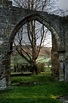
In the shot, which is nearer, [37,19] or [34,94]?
[34,94]

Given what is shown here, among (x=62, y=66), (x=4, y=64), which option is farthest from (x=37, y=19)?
(x=4, y=64)

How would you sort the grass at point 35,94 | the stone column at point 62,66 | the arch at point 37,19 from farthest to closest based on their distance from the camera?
the stone column at point 62,66 < the arch at point 37,19 < the grass at point 35,94

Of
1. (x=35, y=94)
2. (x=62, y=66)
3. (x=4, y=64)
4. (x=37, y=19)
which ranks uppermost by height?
(x=37, y=19)

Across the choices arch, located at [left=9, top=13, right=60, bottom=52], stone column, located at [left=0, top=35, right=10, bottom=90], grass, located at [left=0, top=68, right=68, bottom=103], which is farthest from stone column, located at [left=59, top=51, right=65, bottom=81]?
stone column, located at [left=0, top=35, right=10, bottom=90]

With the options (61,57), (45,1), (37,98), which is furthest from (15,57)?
(37,98)

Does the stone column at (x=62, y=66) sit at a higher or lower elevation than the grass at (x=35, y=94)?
higher

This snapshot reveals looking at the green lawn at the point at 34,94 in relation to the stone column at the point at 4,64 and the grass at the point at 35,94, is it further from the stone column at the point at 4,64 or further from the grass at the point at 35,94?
the stone column at the point at 4,64

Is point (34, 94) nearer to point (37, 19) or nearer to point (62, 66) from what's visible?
point (62, 66)

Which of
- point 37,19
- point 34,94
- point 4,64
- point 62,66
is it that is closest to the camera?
point 34,94

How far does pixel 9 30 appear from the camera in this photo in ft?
33.7

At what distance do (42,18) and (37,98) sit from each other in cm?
494

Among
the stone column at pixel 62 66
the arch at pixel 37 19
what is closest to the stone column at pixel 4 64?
the arch at pixel 37 19

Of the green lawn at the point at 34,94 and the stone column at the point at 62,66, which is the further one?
the stone column at the point at 62,66

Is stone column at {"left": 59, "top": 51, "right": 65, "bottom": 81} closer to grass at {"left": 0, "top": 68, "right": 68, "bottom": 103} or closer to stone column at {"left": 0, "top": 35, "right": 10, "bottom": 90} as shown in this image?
grass at {"left": 0, "top": 68, "right": 68, "bottom": 103}
